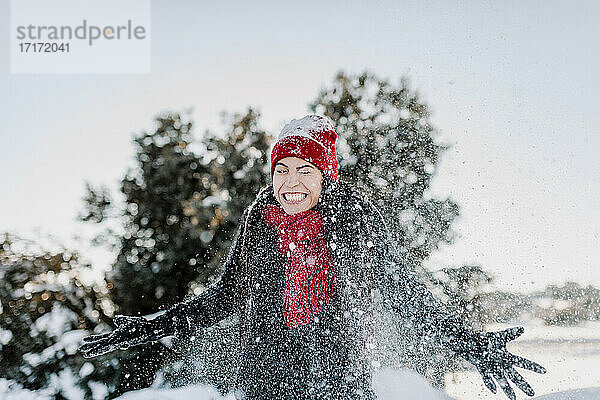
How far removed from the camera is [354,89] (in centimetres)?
470

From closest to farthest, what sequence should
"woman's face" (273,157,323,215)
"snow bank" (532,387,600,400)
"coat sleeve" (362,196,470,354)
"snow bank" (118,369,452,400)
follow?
"coat sleeve" (362,196,470,354) → "woman's face" (273,157,323,215) → "snow bank" (532,387,600,400) → "snow bank" (118,369,452,400)

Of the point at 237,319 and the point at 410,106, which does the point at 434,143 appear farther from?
the point at 237,319

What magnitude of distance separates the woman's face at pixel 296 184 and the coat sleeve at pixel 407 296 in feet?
0.52

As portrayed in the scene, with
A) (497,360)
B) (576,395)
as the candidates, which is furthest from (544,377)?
(497,360)

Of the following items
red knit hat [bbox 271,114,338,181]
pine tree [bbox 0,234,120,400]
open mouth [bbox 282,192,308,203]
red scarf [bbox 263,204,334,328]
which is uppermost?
red knit hat [bbox 271,114,338,181]

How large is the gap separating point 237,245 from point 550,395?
1.28 meters

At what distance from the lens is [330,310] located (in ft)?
4.41

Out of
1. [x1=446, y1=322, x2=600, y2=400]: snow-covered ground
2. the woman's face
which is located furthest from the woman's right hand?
[x1=446, y1=322, x2=600, y2=400]: snow-covered ground

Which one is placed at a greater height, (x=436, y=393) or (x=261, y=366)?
(x=261, y=366)

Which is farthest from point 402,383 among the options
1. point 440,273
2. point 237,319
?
point 440,273

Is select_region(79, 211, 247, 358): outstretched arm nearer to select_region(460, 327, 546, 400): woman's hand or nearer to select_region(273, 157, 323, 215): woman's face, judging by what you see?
select_region(273, 157, 323, 215): woman's face

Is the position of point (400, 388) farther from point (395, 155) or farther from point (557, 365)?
point (395, 155)

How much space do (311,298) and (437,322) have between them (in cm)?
33

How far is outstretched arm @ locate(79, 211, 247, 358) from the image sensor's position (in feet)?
4.92
